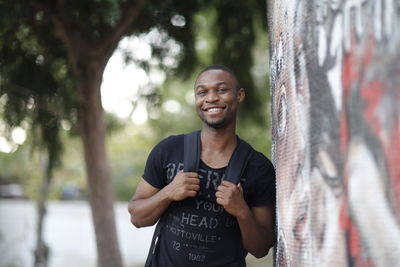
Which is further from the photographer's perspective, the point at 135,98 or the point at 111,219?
the point at 135,98

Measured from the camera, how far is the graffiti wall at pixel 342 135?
206 cm

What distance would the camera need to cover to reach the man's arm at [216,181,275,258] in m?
2.83

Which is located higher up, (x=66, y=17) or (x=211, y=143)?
(x=66, y=17)

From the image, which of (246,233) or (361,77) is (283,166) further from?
(361,77)

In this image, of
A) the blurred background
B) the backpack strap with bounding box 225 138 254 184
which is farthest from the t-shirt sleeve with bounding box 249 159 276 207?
the blurred background

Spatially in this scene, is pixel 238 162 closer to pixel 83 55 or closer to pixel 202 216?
pixel 202 216

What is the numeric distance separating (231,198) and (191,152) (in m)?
0.39

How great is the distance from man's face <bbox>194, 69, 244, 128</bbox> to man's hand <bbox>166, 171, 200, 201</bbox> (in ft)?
1.13

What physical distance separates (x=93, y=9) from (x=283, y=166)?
5010mm

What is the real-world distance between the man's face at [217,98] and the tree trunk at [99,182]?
5.29 metres

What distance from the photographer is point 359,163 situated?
7.04 ft

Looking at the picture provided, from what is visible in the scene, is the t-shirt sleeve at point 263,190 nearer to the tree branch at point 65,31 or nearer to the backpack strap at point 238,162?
the backpack strap at point 238,162

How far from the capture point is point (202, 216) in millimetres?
2990

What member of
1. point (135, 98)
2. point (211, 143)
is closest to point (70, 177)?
point (135, 98)
